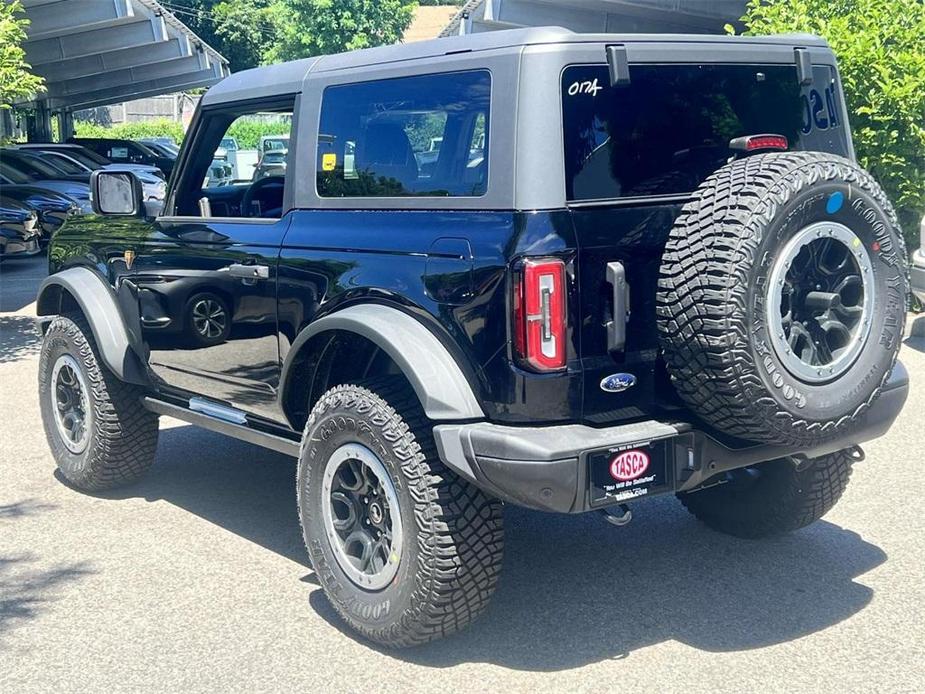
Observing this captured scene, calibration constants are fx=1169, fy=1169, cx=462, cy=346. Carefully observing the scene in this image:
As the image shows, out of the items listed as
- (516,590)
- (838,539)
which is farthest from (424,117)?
(838,539)

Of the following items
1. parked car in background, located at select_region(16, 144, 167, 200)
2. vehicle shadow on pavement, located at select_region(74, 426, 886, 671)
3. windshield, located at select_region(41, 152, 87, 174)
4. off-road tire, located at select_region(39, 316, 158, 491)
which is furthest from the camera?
parked car in background, located at select_region(16, 144, 167, 200)

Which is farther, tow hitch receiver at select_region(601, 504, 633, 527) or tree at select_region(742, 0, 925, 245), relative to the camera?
tree at select_region(742, 0, 925, 245)

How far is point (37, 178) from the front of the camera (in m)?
19.8

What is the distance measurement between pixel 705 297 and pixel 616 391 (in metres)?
0.43

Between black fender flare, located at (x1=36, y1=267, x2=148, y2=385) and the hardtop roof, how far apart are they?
1.08m

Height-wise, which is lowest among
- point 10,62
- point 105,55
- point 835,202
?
point 835,202

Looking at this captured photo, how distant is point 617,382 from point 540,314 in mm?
364

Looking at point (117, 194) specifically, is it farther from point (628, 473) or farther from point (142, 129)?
point (142, 129)

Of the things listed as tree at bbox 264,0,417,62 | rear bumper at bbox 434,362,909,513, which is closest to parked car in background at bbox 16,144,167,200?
rear bumper at bbox 434,362,909,513

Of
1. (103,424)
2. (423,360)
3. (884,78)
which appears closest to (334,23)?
(884,78)

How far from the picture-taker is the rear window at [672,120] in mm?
3725

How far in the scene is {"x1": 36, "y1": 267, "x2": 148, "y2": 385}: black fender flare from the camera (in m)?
5.43

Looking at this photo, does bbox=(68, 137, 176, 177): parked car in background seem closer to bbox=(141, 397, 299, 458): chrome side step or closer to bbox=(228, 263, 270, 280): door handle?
bbox=(141, 397, 299, 458): chrome side step

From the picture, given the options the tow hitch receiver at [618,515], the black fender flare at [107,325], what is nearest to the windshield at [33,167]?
the black fender flare at [107,325]
